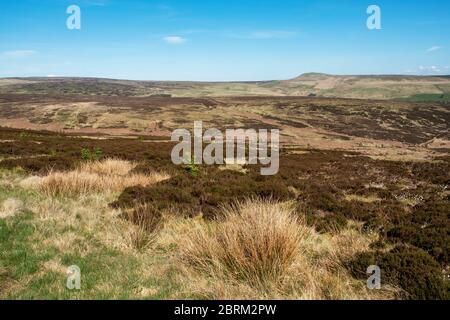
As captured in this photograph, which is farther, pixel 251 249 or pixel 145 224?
pixel 145 224

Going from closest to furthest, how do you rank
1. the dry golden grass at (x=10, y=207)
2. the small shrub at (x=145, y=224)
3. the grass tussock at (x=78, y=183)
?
the small shrub at (x=145, y=224) < the dry golden grass at (x=10, y=207) < the grass tussock at (x=78, y=183)

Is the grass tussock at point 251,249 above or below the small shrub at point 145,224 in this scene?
→ above

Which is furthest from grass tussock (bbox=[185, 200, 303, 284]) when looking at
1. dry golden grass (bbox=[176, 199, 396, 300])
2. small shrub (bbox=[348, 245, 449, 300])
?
small shrub (bbox=[348, 245, 449, 300])

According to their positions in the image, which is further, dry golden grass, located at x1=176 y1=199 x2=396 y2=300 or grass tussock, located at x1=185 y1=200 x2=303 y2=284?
grass tussock, located at x1=185 y1=200 x2=303 y2=284

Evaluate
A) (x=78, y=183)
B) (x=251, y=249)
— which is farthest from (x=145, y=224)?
(x=78, y=183)

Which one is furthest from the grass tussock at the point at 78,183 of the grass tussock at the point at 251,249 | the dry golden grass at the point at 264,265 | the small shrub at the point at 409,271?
the small shrub at the point at 409,271

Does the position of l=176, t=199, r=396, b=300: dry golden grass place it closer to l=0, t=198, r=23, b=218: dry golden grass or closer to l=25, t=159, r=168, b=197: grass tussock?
l=0, t=198, r=23, b=218: dry golden grass

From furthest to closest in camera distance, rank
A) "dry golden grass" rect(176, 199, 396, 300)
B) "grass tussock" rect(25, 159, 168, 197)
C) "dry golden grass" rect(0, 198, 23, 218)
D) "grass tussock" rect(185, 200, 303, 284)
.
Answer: "grass tussock" rect(25, 159, 168, 197) → "dry golden grass" rect(0, 198, 23, 218) → "grass tussock" rect(185, 200, 303, 284) → "dry golden grass" rect(176, 199, 396, 300)

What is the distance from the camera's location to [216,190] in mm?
12328

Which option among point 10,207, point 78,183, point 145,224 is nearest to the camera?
point 145,224

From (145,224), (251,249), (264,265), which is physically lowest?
(145,224)

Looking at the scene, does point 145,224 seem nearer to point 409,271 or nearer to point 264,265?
point 264,265

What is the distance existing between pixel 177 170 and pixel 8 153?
8.40m

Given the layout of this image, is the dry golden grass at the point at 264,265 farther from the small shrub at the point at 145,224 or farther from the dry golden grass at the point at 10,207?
the dry golden grass at the point at 10,207
